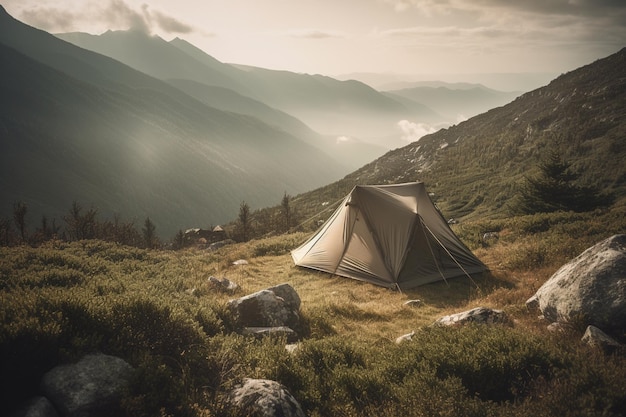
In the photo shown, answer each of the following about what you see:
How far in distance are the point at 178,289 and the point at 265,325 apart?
3.92m

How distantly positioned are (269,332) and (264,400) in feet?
11.0

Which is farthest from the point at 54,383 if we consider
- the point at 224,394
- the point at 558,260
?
the point at 558,260

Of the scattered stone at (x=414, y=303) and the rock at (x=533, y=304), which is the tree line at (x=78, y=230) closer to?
the scattered stone at (x=414, y=303)

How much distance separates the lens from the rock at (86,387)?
4.15 metres

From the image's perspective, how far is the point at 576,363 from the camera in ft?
16.9

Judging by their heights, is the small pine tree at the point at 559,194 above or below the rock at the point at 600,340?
above

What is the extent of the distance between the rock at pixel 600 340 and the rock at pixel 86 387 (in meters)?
7.65

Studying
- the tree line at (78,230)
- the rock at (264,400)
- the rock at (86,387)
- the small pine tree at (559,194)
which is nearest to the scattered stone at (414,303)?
the rock at (264,400)

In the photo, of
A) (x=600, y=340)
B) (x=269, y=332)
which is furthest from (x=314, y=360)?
(x=600, y=340)

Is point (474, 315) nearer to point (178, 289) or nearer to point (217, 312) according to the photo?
point (217, 312)

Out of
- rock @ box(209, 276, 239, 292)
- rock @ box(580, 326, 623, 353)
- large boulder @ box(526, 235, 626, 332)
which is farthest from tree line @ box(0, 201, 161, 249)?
rock @ box(580, 326, 623, 353)

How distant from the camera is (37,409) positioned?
12.7 feet

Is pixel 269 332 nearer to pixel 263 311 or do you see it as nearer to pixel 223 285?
pixel 263 311

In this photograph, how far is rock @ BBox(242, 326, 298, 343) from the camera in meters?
7.99
